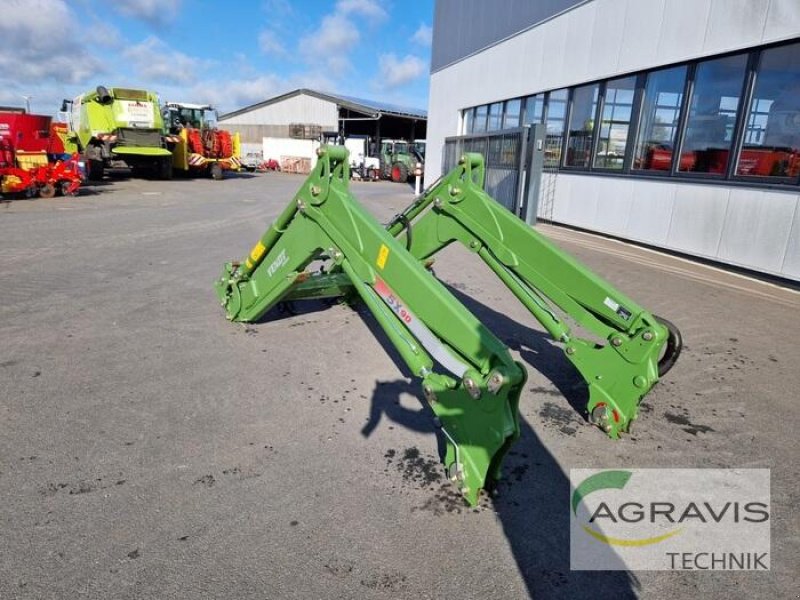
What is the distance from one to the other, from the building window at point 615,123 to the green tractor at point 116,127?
1574 cm

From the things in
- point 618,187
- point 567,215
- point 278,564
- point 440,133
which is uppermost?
point 440,133

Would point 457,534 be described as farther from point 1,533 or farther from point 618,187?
point 618,187

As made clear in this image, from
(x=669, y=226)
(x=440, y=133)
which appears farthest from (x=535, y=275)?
(x=440, y=133)

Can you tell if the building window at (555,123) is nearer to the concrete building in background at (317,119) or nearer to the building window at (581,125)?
the building window at (581,125)

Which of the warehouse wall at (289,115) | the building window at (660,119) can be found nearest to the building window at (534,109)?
the building window at (660,119)

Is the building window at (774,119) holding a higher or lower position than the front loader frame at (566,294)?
higher

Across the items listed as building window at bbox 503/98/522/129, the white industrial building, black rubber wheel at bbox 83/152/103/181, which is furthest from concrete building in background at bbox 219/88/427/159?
building window at bbox 503/98/522/129

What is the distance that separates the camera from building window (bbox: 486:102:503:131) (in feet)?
48.3

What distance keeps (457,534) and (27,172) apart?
15.1 m

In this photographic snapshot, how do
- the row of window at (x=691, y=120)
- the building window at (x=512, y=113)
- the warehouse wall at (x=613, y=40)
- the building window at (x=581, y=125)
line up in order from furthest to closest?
the building window at (x=512, y=113)
the building window at (x=581, y=125)
the warehouse wall at (x=613, y=40)
the row of window at (x=691, y=120)

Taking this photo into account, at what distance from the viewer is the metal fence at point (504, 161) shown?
1133 cm

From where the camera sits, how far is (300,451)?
3021 mm

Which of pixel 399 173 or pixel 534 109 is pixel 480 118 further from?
pixel 399 173

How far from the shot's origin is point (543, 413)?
11.9 feet
